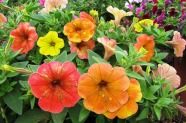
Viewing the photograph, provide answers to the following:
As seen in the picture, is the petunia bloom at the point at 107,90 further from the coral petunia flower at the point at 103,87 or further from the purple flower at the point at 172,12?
the purple flower at the point at 172,12

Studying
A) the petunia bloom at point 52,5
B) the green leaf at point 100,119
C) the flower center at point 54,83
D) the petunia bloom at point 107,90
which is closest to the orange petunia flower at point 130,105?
the petunia bloom at point 107,90

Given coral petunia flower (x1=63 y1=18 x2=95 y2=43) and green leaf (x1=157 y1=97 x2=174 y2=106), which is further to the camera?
coral petunia flower (x1=63 y1=18 x2=95 y2=43)

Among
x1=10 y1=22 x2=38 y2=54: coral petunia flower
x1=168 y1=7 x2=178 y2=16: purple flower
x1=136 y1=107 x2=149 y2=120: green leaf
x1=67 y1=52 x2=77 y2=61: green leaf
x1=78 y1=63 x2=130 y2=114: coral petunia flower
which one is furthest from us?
x1=168 y1=7 x2=178 y2=16: purple flower

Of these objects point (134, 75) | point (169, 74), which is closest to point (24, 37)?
point (134, 75)

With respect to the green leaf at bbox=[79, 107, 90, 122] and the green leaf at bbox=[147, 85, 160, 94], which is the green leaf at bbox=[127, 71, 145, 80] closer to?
the green leaf at bbox=[147, 85, 160, 94]

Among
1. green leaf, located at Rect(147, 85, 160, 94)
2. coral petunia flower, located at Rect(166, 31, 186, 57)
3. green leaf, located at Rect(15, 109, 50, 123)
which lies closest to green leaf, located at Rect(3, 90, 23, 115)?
green leaf, located at Rect(15, 109, 50, 123)
